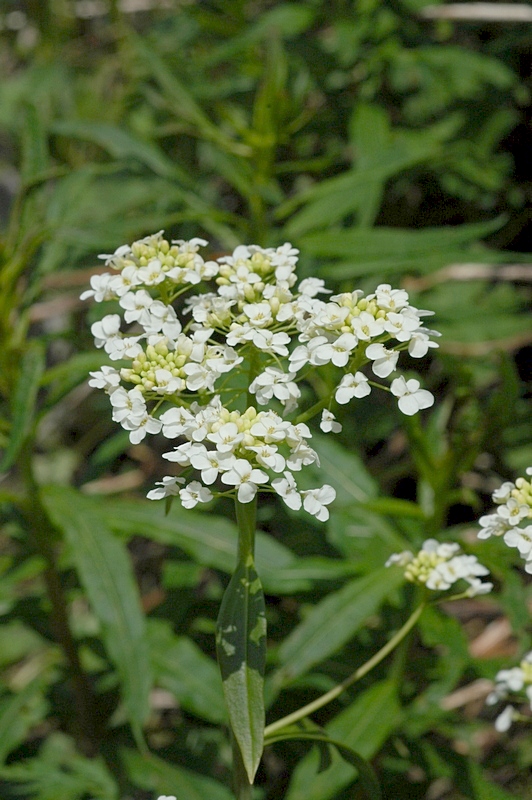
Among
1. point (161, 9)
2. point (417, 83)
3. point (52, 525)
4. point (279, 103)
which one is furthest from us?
point (161, 9)

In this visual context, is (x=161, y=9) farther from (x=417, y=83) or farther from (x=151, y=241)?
(x=151, y=241)

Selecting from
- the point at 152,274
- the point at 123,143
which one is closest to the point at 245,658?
the point at 152,274

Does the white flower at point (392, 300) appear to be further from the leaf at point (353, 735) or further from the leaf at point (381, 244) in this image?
the leaf at point (381, 244)

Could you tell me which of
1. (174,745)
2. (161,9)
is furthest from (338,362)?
(161,9)

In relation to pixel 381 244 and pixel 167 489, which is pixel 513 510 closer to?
pixel 167 489

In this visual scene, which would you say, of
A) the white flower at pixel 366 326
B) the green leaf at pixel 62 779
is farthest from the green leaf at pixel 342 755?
the green leaf at pixel 62 779
